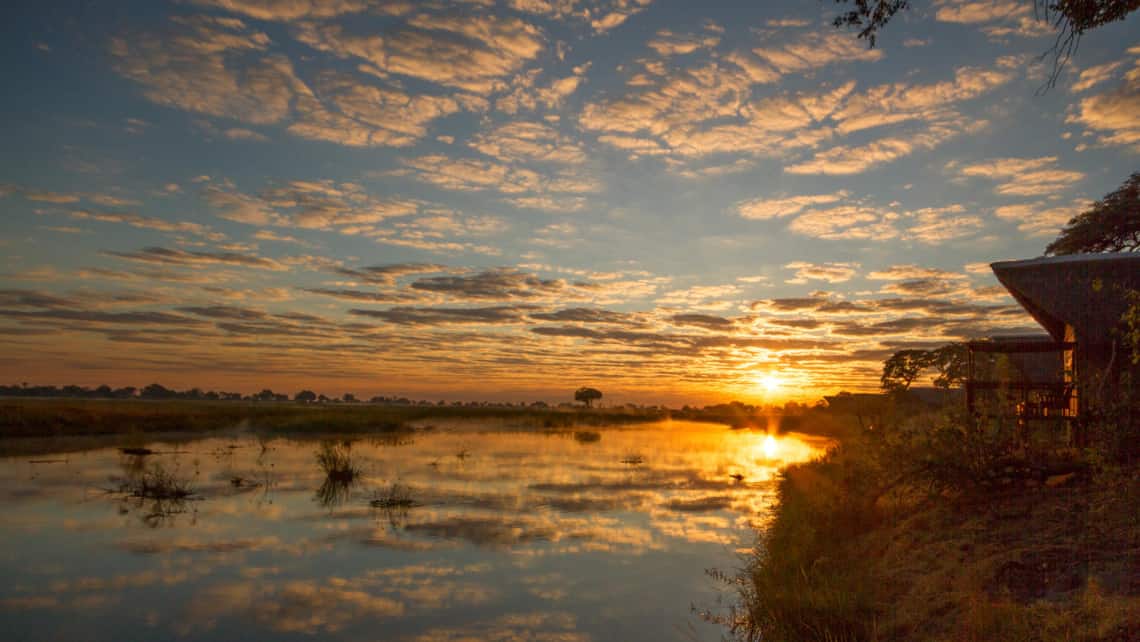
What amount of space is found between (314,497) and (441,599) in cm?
1011

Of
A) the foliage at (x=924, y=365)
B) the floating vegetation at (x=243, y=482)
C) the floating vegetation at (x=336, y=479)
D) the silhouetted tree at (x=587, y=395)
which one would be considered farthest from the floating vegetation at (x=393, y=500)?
the silhouetted tree at (x=587, y=395)

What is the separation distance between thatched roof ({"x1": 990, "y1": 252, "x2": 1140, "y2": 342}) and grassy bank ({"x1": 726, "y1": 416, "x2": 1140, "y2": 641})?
3.07 meters

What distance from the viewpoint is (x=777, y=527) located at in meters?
14.5

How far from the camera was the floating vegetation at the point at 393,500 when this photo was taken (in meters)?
18.0

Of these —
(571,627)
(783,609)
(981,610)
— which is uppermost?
(981,610)

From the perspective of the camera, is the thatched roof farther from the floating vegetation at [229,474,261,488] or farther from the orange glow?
the orange glow

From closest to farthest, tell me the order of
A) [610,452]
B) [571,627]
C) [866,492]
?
[571,627] < [866,492] < [610,452]

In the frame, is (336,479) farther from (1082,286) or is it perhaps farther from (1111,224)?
(1111,224)

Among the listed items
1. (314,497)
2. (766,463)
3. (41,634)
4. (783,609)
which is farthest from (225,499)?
(766,463)

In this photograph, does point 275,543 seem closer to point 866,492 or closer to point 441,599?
point 441,599

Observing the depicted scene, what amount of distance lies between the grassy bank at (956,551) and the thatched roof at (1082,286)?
10.1ft

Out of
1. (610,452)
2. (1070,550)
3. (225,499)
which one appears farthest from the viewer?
(610,452)

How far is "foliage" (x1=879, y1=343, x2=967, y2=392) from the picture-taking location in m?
14.8

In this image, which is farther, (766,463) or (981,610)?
(766,463)
